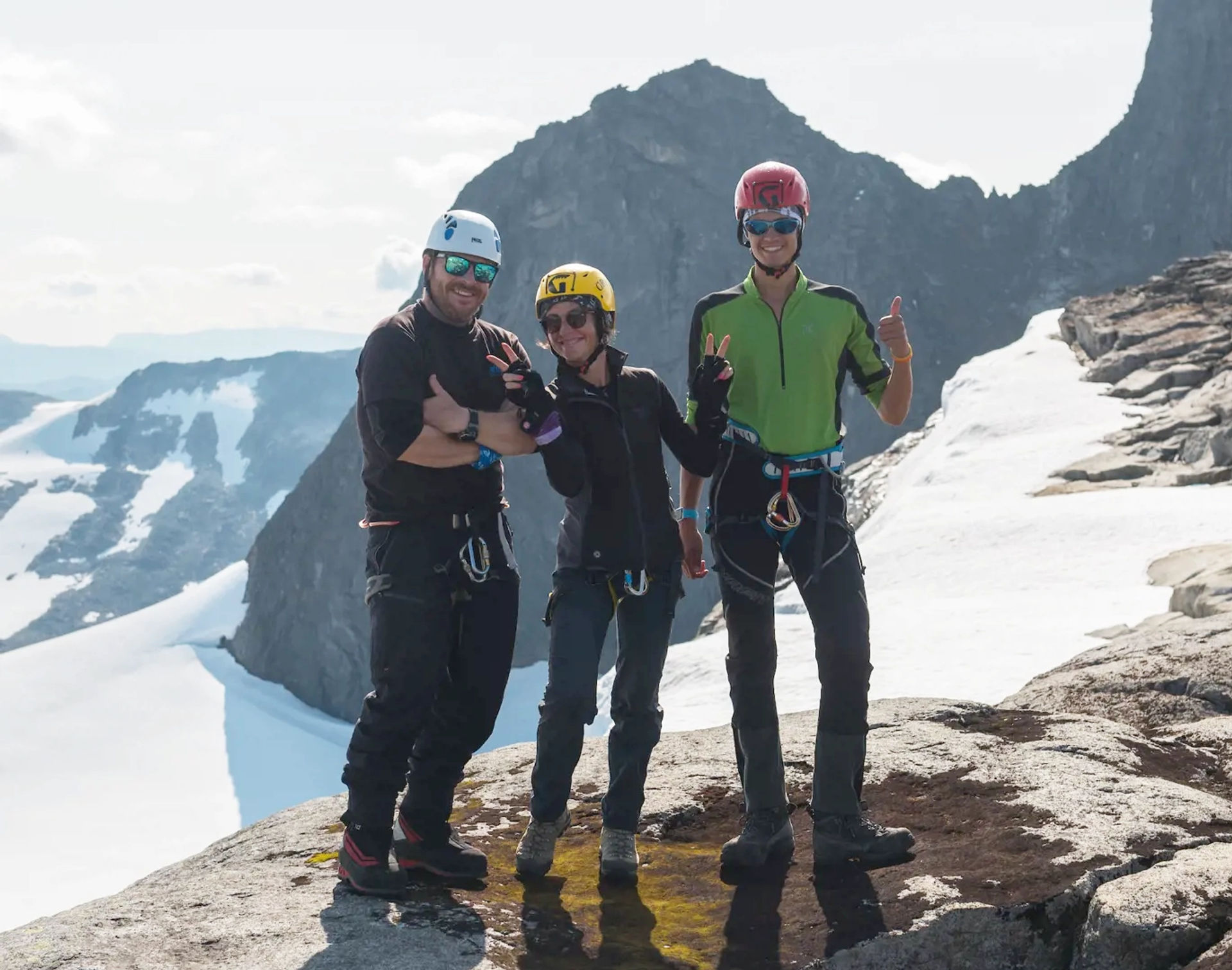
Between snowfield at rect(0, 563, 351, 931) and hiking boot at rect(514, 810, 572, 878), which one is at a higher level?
hiking boot at rect(514, 810, 572, 878)

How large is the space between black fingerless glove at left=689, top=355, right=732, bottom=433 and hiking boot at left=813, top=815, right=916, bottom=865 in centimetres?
286

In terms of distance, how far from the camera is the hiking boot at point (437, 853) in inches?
279

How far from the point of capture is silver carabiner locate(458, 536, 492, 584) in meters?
7.25

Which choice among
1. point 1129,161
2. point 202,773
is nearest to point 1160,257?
point 1129,161

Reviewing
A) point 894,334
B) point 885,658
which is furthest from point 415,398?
point 885,658

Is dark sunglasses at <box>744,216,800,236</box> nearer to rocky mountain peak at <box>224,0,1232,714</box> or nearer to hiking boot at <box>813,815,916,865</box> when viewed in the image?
hiking boot at <box>813,815,916,865</box>

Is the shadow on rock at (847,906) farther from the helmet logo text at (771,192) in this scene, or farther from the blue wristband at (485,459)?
the helmet logo text at (771,192)

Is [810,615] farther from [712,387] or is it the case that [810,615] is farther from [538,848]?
[538,848]

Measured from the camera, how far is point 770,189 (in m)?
7.76

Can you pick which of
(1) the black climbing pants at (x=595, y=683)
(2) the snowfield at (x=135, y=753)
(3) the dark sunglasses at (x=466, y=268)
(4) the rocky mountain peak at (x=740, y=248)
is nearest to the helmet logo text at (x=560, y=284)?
(3) the dark sunglasses at (x=466, y=268)

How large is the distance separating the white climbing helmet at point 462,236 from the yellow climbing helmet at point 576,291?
42 centimetres

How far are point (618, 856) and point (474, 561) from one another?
2.24m

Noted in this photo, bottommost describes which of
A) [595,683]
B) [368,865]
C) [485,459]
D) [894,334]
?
[368,865]

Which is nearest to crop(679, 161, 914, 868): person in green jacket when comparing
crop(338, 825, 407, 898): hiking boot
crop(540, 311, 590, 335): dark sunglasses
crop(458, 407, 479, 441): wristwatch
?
crop(540, 311, 590, 335): dark sunglasses
